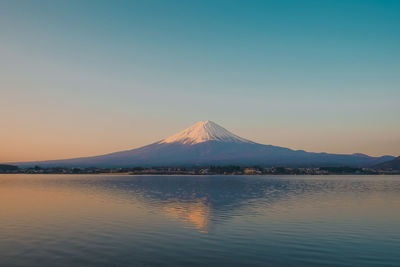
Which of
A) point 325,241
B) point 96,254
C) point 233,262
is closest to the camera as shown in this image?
point 233,262

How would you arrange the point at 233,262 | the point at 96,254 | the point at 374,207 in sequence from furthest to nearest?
the point at 374,207, the point at 96,254, the point at 233,262

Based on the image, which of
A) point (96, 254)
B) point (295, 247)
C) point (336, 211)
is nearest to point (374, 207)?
point (336, 211)

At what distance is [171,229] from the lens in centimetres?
2752

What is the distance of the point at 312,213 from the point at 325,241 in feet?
46.9

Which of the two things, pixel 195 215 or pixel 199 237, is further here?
pixel 195 215

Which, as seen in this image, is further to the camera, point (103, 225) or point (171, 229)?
point (103, 225)

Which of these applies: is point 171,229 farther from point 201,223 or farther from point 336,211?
point 336,211

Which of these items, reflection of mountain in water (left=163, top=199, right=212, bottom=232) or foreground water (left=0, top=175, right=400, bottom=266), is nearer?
foreground water (left=0, top=175, right=400, bottom=266)

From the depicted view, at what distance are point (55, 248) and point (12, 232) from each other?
303 inches

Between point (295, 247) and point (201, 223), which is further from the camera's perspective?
point (201, 223)

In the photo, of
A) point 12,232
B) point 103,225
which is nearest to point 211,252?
point 103,225

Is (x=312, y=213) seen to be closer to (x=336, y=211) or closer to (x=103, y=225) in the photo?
(x=336, y=211)

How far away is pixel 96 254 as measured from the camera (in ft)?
65.1

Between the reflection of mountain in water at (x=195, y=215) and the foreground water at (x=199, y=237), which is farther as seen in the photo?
the reflection of mountain in water at (x=195, y=215)
